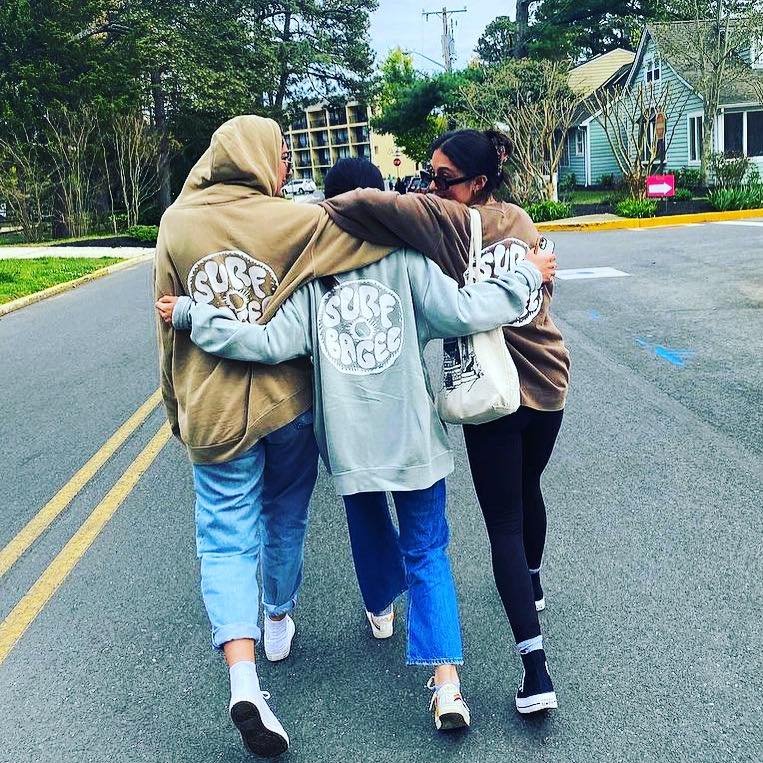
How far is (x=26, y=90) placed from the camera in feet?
101

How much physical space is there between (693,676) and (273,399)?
1.63 metres

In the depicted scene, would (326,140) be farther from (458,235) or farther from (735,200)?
(458,235)

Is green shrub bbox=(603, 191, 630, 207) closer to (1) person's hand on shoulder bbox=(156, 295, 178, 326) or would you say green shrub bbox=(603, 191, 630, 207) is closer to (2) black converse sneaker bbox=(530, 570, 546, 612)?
(2) black converse sneaker bbox=(530, 570, 546, 612)

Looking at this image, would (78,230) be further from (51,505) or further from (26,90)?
(51,505)

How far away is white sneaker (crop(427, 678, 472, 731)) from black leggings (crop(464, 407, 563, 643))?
0.26m

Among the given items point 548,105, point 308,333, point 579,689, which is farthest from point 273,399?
point 548,105

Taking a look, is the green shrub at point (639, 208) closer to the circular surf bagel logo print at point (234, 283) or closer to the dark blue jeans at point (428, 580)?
the dark blue jeans at point (428, 580)

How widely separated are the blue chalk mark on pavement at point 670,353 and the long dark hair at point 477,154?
4.87 m

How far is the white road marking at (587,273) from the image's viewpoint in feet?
41.1

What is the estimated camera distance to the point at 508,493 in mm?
2781

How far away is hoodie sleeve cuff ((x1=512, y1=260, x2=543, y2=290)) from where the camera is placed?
2.63 m

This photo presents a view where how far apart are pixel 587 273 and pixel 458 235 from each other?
1078 cm

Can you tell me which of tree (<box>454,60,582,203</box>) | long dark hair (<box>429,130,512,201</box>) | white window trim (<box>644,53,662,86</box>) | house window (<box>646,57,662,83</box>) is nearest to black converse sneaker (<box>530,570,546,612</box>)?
long dark hair (<box>429,130,512,201</box>)

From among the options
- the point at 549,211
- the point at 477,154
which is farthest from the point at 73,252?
the point at 477,154
